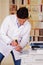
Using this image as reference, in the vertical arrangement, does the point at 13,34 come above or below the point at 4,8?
below

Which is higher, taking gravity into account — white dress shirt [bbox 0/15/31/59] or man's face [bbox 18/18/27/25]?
man's face [bbox 18/18/27/25]

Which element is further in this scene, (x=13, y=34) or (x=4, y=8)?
(x=4, y=8)

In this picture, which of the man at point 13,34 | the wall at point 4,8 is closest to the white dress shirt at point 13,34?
the man at point 13,34

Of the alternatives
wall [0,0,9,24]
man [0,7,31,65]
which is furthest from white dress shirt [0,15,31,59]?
wall [0,0,9,24]

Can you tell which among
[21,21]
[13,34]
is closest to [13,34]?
[13,34]

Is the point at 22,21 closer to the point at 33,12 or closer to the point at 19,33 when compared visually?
the point at 19,33

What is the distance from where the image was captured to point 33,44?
2.19 m

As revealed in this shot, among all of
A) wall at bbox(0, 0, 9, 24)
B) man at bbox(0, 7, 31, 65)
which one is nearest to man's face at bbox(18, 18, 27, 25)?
man at bbox(0, 7, 31, 65)

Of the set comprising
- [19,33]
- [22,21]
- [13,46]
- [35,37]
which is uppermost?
[22,21]

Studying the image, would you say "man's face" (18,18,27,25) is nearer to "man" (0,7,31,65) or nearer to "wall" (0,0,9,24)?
"man" (0,7,31,65)

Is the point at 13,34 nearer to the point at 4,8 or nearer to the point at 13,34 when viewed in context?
the point at 13,34

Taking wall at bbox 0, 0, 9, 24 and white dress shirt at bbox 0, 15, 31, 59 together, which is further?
wall at bbox 0, 0, 9, 24

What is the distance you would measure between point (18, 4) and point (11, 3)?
0.14m

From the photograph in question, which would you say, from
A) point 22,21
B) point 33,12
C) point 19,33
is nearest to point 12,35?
point 19,33
